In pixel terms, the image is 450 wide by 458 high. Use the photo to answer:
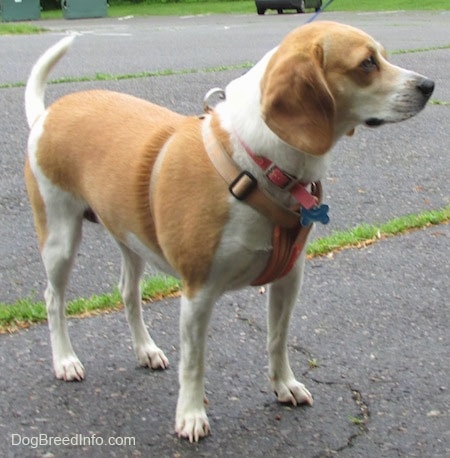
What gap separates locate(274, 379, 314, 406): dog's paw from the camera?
3592 mm

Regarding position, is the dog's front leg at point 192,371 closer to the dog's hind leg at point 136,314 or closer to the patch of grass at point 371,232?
the dog's hind leg at point 136,314

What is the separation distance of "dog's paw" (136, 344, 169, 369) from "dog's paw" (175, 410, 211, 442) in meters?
0.54

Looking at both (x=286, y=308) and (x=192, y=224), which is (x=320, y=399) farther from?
(x=192, y=224)

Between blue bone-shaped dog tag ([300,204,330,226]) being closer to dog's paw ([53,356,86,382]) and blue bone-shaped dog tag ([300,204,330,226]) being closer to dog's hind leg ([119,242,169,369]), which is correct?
dog's hind leg ([119,242,169,369])

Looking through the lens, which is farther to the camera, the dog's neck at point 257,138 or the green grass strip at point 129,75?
the green grass strip at point 129,75

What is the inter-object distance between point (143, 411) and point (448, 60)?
995cm

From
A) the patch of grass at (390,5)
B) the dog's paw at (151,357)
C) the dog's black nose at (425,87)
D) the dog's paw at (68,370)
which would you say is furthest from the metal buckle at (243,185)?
the patch of grass at (390,5)

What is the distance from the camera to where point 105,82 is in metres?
9.55

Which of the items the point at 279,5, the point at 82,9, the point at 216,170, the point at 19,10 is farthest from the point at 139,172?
the point at 82,9

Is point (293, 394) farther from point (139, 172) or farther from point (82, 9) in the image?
point (82, 9)

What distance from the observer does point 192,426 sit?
3.33 meters

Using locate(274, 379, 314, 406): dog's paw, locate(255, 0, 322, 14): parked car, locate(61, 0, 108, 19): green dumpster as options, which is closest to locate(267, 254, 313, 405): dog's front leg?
locate(274, 379, 314, 406): dog's paw

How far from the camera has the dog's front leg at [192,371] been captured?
3.26 m

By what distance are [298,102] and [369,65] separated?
32 cm
